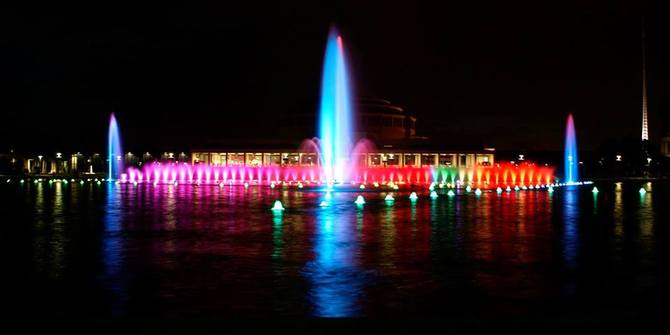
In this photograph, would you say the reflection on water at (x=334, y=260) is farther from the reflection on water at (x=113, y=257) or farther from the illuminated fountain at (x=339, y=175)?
the illuminated fountain at (x=339, y=175)

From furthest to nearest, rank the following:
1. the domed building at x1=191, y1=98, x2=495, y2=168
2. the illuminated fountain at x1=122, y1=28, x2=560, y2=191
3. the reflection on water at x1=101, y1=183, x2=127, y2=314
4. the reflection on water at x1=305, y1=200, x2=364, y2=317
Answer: the domed building at x1=191, y1=98, x2=495, y2=168 → the illuminated fountain at x1=122, y1=28, x2=560, y2=191 → the reflection on water at x1=101, y1=183, x2=127, y2=314 → the reflection on water at x1=305, y1=200, x2=364, y2=317

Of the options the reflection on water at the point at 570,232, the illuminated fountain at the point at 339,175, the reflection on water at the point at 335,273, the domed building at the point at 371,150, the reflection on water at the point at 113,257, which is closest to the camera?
the reflection on water at the point at 335,273

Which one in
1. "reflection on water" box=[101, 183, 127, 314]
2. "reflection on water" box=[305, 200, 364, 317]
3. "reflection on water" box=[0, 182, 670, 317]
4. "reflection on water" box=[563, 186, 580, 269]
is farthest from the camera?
"reflection on water" box=[563, 186, 580, 269]

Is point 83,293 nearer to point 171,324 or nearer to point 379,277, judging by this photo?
point 171,324

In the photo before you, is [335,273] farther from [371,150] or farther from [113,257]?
[371,150]

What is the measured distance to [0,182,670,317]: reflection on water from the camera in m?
10.2

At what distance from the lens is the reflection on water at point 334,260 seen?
402 inches

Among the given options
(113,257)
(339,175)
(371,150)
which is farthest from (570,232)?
(371,150)

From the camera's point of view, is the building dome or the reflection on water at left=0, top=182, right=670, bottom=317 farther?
the building dome

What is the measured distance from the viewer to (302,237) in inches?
711

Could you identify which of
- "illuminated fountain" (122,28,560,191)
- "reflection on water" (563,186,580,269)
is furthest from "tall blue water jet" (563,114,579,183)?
"reflection on water" (563,186,580,269)

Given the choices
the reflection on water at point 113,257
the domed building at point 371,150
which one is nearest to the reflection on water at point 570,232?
the reflection on water at point 113,257

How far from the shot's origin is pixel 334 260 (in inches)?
557

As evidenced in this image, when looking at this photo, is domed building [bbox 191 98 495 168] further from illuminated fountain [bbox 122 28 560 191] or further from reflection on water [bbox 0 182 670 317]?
reflection on water [bbox 0 182 670 317]
